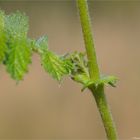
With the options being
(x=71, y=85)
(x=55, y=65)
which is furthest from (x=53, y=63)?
(x=71, y=85)

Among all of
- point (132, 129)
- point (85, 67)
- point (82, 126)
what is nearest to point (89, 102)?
point (82, 126)

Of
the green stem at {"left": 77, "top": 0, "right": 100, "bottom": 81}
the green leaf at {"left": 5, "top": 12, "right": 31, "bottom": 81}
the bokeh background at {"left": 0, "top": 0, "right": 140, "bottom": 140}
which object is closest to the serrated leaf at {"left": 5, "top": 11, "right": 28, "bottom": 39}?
the green leaf at {"left": 5, "top": 12, "right": 31, "bottom": 81}

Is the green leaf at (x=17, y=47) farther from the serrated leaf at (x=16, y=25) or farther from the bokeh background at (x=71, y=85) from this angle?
the bokeh background at (x=71, y=85)

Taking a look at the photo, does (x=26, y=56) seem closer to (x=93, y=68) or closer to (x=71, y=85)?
(x=93, y=68)

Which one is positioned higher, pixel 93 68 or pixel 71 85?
pixel 71 85

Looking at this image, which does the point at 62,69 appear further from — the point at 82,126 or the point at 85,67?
the point at 82,126

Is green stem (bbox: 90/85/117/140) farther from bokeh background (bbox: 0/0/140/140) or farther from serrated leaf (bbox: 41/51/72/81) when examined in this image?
bokeh background (bbox: 0/0/140/140)

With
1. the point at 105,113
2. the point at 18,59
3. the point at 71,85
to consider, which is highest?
the point at 71,85

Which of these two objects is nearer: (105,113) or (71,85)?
(105,113)
